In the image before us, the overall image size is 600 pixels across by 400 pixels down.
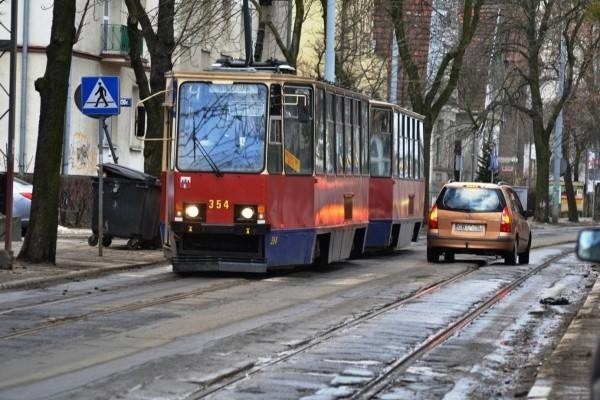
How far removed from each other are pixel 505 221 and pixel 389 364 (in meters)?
14.1

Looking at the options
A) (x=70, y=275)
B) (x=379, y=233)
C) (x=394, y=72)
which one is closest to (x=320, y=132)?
(x=70, y=275)

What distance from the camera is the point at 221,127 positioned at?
18906 millimetres

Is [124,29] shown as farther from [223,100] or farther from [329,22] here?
[223,100]

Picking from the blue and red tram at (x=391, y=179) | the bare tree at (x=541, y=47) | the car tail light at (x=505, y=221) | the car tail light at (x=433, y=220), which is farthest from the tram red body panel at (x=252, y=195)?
the bare tree at (x=541, y=47)

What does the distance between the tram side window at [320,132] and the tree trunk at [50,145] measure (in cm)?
393

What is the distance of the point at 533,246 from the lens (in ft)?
113

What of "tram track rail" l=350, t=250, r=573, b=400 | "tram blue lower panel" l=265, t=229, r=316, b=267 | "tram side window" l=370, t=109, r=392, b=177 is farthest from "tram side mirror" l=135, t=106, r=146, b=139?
"tram side window" l=370, t=109, r=392, b=177

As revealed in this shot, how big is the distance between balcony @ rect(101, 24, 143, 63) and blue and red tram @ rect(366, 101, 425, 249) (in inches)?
543

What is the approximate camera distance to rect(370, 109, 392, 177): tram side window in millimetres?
26155

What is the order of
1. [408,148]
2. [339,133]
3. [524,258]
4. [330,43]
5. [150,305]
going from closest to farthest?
[150,305] < [339,133] < [524,258] < [408,148] < [330,43]

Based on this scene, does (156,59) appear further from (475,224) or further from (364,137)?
(475,224)

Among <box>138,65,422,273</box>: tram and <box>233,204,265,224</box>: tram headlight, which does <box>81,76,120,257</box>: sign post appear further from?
<box>233,204,265,224</box>: tram headlight

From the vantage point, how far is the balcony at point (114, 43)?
4028 centimetres

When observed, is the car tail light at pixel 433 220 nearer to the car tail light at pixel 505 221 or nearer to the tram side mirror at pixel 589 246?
the car tail light at pixel 505 221
